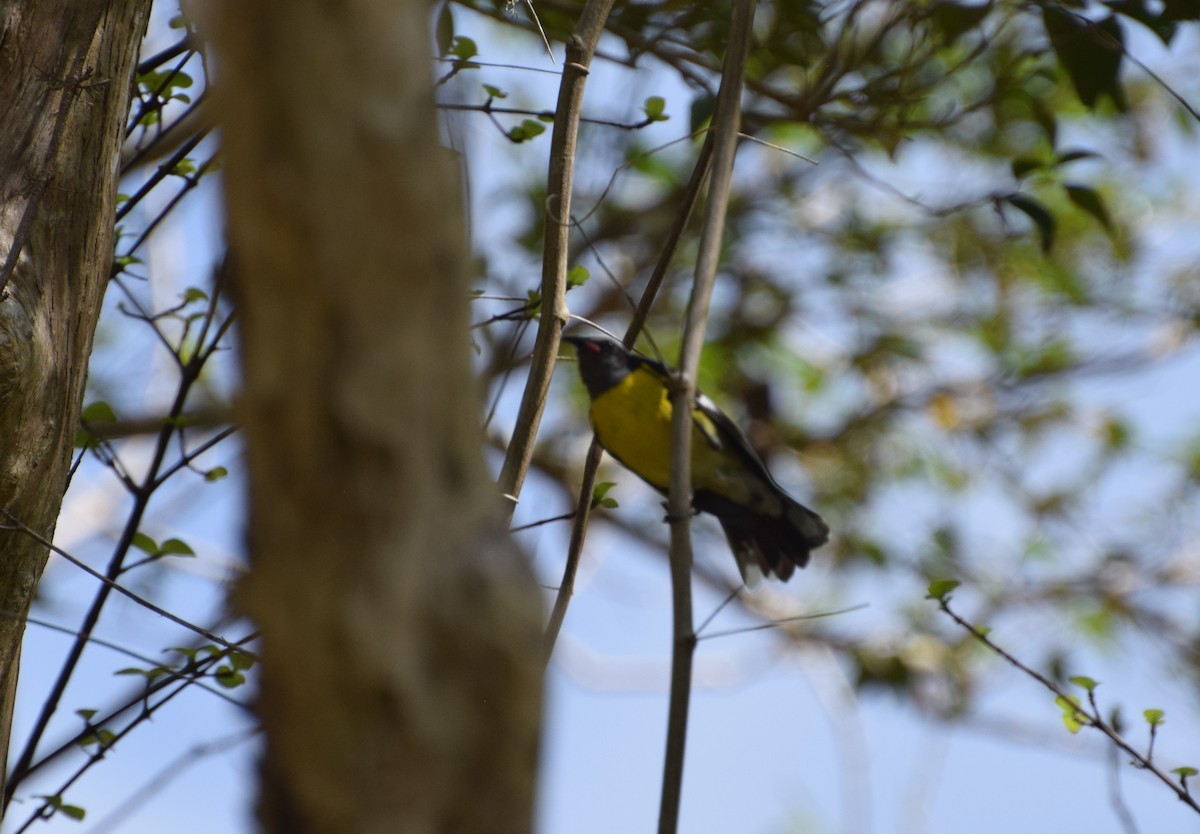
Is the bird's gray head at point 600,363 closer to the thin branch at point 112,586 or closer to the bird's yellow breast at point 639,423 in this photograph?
the bird's yellow breast at point 639,423

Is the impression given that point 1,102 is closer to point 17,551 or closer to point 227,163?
point 17,551

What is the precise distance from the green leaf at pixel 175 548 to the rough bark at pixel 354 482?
1.41 metres

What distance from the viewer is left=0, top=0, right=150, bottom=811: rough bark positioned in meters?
1.77

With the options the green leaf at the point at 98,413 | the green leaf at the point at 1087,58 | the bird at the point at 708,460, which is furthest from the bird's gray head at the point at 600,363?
the green leaf at the point at 1087,58

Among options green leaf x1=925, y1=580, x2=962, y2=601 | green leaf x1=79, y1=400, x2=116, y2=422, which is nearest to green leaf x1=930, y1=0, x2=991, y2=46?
green leaf x1=925, y1=580, x2=962, y2=601

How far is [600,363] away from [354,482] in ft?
6.65

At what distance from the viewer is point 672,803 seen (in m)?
1.12

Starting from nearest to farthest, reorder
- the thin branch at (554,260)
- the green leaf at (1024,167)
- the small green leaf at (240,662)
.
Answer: the thin branch at (554,260) → the small green leaf at (240,662) → the green leaf at (1024,167)

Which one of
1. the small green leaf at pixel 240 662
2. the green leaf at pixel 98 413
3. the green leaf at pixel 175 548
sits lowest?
the small green leaf at pixel 240 662

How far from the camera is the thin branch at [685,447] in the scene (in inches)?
44.8

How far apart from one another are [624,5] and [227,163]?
256 centimetres

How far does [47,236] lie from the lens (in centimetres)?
188

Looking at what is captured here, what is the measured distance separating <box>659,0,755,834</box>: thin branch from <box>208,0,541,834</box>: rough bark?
0.29 meters

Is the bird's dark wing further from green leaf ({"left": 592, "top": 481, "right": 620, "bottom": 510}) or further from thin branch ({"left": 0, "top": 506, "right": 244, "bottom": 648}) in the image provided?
thin branch ({"left": 0, "top": 506, "right": 244, "bottom": 648})
